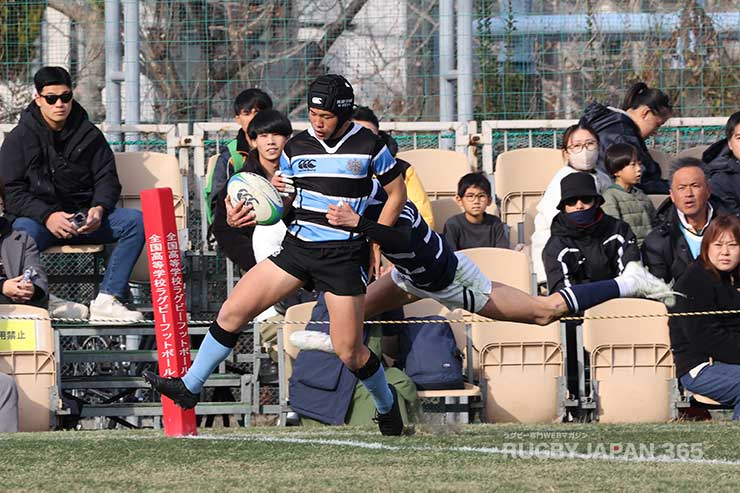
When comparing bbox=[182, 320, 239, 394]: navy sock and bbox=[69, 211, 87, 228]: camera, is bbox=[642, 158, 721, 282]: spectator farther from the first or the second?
bbox=[69, 211, 87, 228]: camera

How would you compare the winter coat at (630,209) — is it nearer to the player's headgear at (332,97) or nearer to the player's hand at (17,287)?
the player's headgear at (332,97)

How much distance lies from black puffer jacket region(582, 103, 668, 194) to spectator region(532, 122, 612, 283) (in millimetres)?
320

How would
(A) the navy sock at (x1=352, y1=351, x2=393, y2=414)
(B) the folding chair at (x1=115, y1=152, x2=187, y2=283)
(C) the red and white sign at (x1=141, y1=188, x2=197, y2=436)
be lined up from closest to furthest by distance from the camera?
1. (A) the navy sock at (x1=352, y1=351, x2=393, y2=414)
2. (C) the red and white sign at (x1=141, y1=188, x2=197, y2=436)
3. (B) the folding chair at (x1=115, y1=152, x2=187, y2=283)

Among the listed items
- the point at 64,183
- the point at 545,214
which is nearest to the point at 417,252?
the point at 545,214

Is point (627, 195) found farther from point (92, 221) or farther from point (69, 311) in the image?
point (69, 311)

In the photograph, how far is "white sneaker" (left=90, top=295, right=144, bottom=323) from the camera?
31.6ft

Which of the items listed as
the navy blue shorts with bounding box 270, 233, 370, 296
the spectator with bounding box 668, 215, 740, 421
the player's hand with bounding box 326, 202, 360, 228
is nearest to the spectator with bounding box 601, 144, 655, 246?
the spectator with bounding box 668, 215, 740, 421

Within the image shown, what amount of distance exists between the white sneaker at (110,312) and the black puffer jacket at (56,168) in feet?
2.44

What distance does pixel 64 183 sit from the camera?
10094mm

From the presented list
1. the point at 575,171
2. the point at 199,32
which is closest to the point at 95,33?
the point at 199,32

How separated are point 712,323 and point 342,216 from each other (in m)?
3.17

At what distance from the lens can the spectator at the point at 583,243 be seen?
31.0ft

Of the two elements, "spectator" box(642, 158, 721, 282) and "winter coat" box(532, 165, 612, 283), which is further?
"winter coat" box(532, 165, 612, 283)

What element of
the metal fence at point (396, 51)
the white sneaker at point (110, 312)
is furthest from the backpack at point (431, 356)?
the metal fence at point (396, 51)
